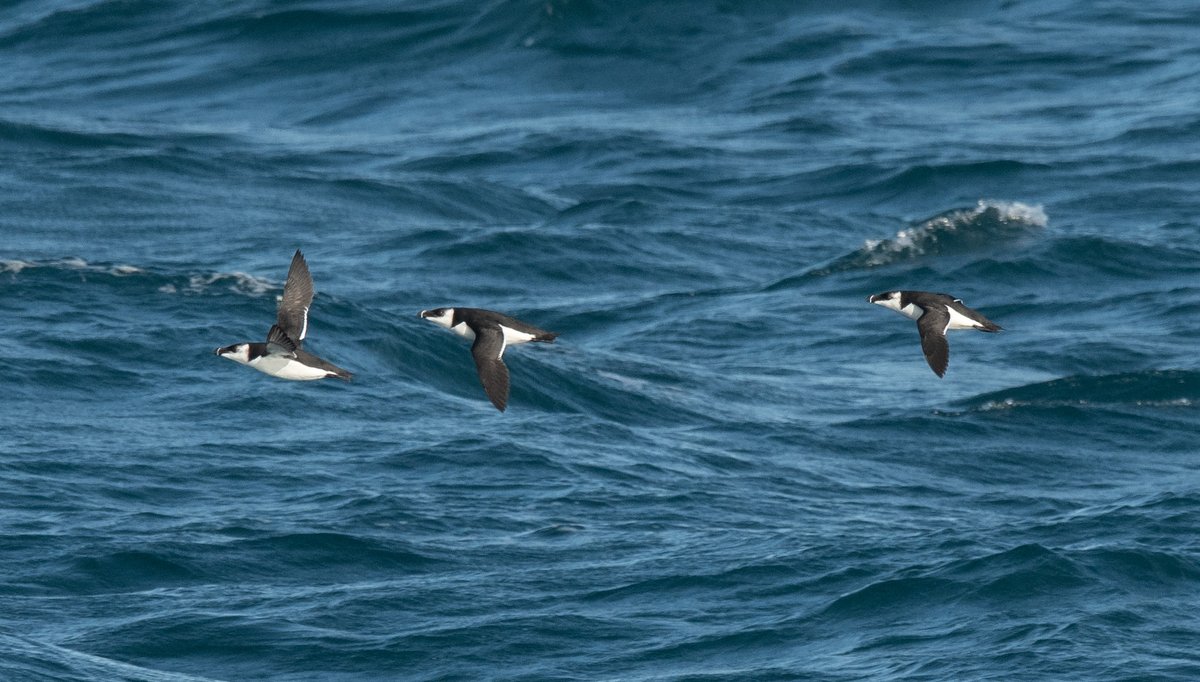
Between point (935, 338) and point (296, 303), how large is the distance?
540 cm

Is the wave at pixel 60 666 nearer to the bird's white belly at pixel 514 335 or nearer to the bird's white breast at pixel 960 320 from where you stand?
the bird's white belly at pixel 514 335

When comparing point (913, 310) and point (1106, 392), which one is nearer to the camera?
point (913, 310)

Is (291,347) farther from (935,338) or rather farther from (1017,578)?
(1017,578)

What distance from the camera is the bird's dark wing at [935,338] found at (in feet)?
56.7

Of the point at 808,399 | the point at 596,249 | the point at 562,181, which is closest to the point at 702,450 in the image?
the point at 808,399

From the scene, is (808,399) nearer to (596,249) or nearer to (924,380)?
(924,380)

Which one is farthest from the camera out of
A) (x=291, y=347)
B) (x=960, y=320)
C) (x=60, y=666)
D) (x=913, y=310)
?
(x=60, y=666)

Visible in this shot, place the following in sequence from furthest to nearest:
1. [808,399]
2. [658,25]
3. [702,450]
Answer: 1. [658,25]
2. [808,399]
3. [702,450]

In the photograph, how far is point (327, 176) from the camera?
42.9 meters

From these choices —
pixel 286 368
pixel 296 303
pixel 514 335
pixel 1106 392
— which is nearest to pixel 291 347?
pixel 286 368

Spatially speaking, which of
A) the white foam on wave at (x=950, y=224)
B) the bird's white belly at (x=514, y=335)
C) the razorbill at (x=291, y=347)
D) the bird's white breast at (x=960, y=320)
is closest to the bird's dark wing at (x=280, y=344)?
the razorbill at (x=291, y=347)

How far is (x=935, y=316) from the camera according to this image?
742 inches

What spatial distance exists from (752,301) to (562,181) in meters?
7.69

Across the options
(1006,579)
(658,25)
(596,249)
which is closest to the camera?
(1006,579)
